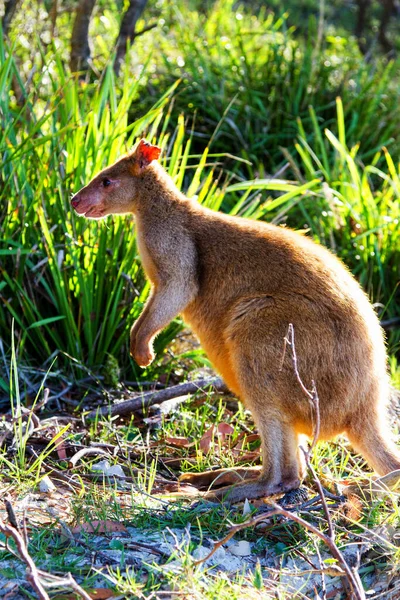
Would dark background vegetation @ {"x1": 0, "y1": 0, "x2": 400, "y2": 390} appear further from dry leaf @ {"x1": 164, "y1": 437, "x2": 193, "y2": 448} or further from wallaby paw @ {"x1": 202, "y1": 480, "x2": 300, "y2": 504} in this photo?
wallaby paw @ {"x1": 202, "y1": 480, "x2": 300, "y2": 504}

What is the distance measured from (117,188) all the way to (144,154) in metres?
0.20

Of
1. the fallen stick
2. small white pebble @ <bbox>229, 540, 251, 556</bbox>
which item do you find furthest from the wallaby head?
small white pebble @ <bbox>229, 540, 251, 556</bbox>

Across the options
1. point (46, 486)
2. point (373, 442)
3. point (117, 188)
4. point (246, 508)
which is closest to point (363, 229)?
point (117, 188)

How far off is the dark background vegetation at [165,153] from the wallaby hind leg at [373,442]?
151 cm

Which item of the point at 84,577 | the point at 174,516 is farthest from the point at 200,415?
the point at 84,577

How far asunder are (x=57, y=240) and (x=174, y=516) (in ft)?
6.38

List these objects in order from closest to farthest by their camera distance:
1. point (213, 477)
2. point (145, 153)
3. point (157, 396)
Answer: point (213, 477) → point (145, 153) → point (157, 396)

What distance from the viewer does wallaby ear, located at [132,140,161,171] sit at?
3.96m

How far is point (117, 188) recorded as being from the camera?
4020 millimetres

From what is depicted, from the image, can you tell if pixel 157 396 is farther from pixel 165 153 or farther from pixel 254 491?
pixel 165 153

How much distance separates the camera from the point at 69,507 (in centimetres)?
334

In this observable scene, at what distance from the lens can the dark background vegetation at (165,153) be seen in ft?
14.9

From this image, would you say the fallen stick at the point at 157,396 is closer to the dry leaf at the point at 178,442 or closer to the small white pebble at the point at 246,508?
the dry leaf at the point at 178,442

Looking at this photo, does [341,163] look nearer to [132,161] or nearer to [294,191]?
[294,191]
